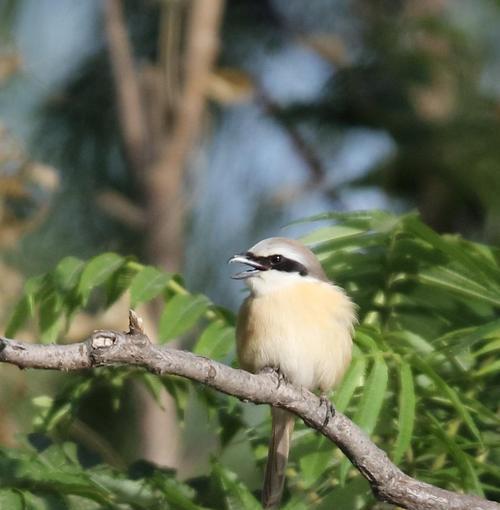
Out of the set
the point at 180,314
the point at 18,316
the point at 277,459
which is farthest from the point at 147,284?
the point at 277,459

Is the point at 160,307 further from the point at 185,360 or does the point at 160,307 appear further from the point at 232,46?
the point at 185,360

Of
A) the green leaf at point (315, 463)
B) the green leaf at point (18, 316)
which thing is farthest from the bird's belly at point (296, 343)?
the green leaf at point (18, 316)

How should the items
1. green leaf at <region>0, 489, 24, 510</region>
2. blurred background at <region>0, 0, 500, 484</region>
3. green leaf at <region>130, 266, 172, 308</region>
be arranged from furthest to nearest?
blurred background at <region>0, 0, 500, 484</region> < green leaf at <region>130, 266, 172, 308</region> < green leaf at <region>0, 489, 24, 510</region>

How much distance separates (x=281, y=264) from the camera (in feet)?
11.3

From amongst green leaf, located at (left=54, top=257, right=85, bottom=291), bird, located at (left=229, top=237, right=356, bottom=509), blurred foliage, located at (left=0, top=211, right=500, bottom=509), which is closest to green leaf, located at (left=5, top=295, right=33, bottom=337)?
blurred foliage, located at (left=0, top=211, right=500, bottom=509)

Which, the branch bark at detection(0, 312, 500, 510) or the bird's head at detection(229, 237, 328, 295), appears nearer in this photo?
the branch bark at detection(0, 312, 500, 510)

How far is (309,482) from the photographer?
2.90 m

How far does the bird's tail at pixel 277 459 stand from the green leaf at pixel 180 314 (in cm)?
35

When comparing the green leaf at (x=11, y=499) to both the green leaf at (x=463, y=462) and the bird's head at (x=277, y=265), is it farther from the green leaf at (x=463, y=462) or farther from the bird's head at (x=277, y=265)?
the green leaf at (x=463, y=462)

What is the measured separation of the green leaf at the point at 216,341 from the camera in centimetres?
312

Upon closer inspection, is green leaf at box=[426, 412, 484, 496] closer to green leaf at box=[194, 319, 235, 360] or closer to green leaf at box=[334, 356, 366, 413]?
green leaf at box=[334, 356, 366, 413]

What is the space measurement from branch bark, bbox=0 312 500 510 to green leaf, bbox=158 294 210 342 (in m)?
0.54

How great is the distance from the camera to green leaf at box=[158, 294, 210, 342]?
3.06 m

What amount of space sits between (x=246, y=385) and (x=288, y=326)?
937 mm
